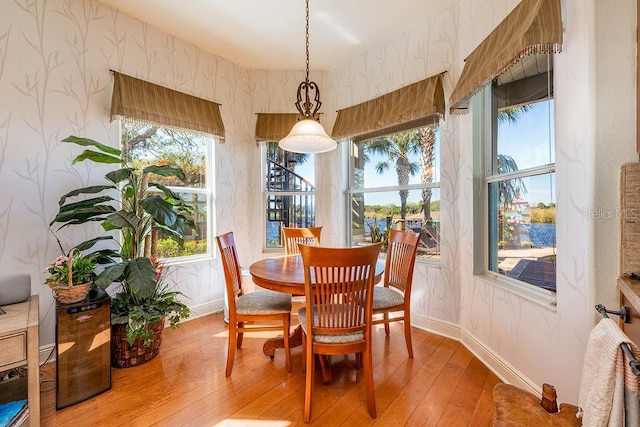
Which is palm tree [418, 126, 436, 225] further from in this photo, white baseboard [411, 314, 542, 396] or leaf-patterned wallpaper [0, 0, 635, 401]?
white baseboard [411, 314, 542, 396]

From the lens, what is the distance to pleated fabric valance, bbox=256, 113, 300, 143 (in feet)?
11.3

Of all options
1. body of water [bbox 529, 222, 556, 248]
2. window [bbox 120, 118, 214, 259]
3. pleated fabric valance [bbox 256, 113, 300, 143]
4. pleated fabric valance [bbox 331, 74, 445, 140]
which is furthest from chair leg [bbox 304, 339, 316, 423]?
pleated fabric valance [bbox 256, 113, 300, 143]

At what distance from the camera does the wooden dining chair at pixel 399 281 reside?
2.09 metres

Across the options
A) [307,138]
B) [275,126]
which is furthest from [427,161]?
[275,126]

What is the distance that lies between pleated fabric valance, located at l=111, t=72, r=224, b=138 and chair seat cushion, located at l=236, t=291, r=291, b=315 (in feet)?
6.27

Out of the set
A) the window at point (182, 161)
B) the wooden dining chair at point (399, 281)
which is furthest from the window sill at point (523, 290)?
the window at point (182, 161)

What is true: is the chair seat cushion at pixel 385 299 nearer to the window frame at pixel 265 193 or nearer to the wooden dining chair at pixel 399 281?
the wooden dining chair at pixel 399 281

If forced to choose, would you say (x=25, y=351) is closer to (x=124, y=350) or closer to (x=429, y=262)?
(x=124, y=350)

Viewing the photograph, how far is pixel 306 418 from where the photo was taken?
1485 millimetres

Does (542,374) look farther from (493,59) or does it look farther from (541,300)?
(493,59)

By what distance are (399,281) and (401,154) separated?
144 centimetres

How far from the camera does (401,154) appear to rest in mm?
3051

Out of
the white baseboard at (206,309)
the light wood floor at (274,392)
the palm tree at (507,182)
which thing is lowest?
the light wood floor at (274,392)

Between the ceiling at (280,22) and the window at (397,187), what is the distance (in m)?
1.05
